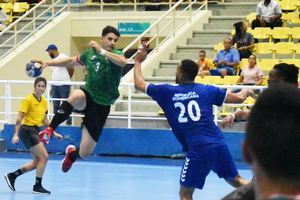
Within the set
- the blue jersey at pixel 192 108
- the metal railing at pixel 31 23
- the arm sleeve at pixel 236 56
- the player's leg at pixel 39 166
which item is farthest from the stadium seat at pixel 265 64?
the blue jersey at pixel 192 108

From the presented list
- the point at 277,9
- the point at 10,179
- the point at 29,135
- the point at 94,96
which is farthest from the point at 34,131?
the point at 277,9

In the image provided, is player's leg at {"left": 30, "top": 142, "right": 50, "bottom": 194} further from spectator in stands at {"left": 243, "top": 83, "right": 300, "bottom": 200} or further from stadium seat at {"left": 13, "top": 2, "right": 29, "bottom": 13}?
stadium seat at {"left": 13, "top": 2, "right": 29, "bottom": 13}

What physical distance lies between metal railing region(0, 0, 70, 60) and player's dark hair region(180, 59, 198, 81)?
15627mm

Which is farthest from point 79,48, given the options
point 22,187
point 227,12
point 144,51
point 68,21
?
point 144,51

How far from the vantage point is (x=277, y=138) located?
6.43 feet

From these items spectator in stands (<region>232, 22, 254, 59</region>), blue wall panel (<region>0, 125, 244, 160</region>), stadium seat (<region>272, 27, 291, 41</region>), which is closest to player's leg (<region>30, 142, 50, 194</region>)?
blue wall panel (<region>0, 125, 244, 160</region>)

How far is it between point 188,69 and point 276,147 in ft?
20.8

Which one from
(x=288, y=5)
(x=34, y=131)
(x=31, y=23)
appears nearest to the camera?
(x=34, y=131)

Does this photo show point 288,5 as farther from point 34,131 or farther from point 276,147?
point 276,147

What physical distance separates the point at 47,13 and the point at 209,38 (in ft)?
21.3

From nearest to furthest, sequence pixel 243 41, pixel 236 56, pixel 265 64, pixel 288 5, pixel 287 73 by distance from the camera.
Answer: pixel 287 73
pixel 236 56
pixel 265 64
pixel 243 41
pixel 288 5

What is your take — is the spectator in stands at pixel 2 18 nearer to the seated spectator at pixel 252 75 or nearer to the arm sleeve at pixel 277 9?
the arm sleeve at pixel 277 9

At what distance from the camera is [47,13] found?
2673cm

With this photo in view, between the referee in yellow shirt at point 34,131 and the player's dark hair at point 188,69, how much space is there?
423 cm
